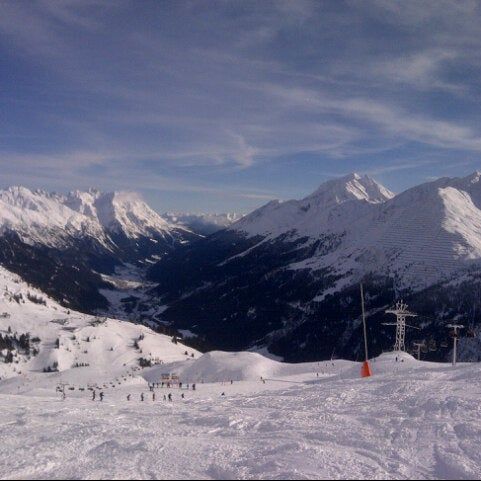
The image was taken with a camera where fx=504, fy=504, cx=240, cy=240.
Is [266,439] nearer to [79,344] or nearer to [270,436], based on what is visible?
[270,436]

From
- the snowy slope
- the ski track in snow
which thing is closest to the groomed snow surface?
the ski track in snow

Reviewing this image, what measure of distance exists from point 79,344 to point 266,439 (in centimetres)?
14621

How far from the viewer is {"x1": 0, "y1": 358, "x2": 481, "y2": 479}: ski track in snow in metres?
17.3

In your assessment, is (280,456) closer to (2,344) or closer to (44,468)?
(44,468)

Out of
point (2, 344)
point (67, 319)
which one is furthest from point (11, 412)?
point (67, 319)

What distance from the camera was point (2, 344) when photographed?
15562cm

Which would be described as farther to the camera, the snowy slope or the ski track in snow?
the snowy slope

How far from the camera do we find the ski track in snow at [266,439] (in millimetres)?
17281

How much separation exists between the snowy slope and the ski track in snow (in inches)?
4030

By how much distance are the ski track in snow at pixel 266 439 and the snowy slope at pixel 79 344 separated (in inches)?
4030

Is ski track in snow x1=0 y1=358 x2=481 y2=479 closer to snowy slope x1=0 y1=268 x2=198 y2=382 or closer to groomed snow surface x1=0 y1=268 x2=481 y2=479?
groomed snow surface x1=0 y1=268 x2=481 y2=479

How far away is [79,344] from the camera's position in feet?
513

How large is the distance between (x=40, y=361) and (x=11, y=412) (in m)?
125

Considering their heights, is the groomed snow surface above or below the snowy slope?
above
